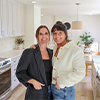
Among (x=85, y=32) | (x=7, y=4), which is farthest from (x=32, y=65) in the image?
(x=85, y=32)

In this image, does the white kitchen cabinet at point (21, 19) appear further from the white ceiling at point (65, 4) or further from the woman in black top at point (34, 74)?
the woman in black top at point (34, 74)

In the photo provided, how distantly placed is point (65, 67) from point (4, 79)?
6.71ft

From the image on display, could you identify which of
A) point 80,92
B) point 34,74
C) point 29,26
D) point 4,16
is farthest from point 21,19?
point 34,74

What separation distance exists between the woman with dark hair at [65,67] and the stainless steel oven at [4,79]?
179 centimetres

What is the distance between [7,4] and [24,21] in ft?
4.54

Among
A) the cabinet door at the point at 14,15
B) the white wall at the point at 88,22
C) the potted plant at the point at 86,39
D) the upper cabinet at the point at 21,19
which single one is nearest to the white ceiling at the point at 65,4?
the upper cabinet at the point at 21,19

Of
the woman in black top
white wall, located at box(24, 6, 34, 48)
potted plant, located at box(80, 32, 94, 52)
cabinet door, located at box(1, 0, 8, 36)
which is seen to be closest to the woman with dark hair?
the woman in black top

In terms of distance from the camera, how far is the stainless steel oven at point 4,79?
3115 millimetres

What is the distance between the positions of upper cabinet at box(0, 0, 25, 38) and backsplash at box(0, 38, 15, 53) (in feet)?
1.06

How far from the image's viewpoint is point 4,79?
3.22 m

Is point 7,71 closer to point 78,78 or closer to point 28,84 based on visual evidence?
point 28,84

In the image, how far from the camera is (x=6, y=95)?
11.0ft

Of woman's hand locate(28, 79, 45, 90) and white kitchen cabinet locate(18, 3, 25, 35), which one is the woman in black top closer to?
woman's hand locate(28, 79, 45, 90)

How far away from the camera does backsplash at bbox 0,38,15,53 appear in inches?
176
